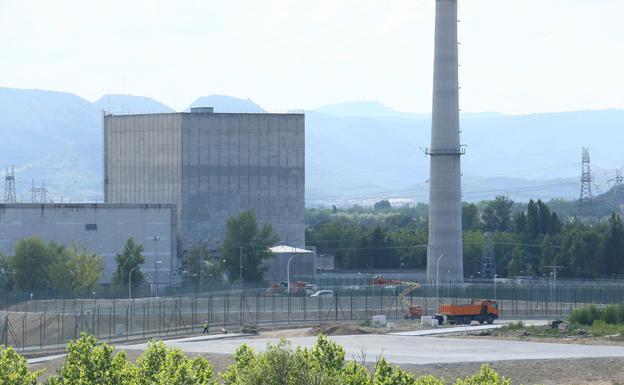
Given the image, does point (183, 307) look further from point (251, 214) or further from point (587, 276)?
point (587, 276)

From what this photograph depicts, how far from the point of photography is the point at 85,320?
89.6 meters

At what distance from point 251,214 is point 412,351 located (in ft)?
226

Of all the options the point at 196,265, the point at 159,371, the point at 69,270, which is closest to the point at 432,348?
the point at 159,371

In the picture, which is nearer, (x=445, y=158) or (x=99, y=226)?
(x=445, y=158)

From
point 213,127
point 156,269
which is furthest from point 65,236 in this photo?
point 213,127

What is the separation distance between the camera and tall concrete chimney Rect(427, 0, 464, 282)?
420 ft

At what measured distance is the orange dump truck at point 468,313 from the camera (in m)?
97.0

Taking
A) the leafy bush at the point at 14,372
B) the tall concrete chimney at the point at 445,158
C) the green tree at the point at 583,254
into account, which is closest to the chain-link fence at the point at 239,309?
the tall concrete chimney at the point at 445,158

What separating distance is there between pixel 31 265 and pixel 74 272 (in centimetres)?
427

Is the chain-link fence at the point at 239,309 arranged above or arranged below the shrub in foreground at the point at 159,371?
below

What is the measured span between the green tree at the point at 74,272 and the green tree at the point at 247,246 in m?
19.5

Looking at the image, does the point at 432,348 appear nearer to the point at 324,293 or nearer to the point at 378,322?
the point at 378,322

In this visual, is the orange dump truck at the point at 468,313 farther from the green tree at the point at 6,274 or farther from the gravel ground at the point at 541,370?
the green tree at the point at 6,274

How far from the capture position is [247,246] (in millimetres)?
136875
